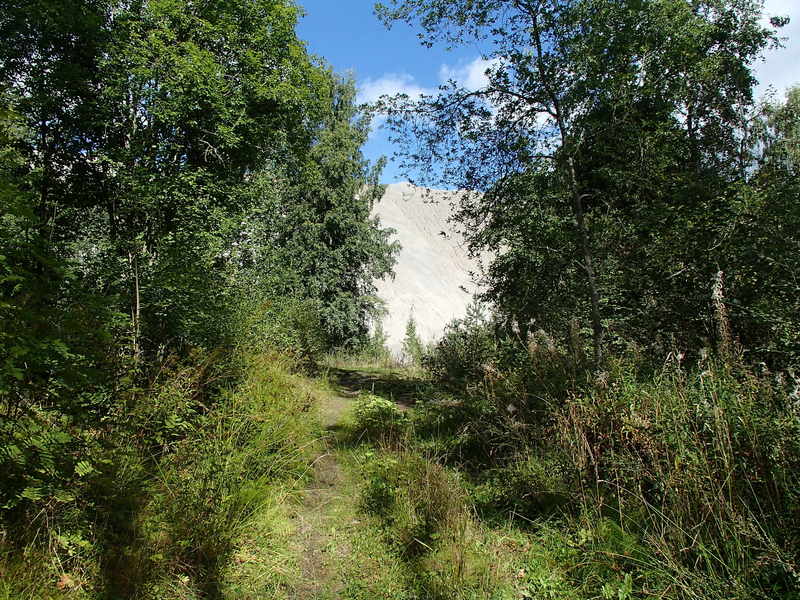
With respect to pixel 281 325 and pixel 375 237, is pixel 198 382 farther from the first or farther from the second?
pixel 375 237

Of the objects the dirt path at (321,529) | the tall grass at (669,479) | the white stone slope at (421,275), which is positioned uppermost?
the white stone slope at (421,275)

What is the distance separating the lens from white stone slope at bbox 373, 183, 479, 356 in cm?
3916

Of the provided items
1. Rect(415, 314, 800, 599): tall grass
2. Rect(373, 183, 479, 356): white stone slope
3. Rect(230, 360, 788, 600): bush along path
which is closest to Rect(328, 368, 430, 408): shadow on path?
Rect(230, 360, 788, 600): bush along path

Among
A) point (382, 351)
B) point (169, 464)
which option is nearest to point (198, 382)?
point (169, 464)

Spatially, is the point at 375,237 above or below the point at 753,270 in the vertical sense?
above

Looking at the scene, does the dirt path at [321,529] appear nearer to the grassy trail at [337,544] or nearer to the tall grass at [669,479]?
the grassy trail at [337,544]

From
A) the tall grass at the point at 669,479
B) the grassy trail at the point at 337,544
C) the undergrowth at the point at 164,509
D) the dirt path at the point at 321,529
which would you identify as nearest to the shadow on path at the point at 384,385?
the dirt path at the point at 321,529

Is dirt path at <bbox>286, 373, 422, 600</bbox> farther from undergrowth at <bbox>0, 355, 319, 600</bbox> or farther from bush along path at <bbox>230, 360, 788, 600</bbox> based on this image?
undergrowth at <bbox>0, 355, 319, 600</bbox>

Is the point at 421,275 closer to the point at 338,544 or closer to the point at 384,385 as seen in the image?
the point at 384,385

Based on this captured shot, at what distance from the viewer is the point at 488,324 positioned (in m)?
11.2

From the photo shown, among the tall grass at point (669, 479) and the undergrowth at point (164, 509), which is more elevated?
the tall grass at point (669, 479)

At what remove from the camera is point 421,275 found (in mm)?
46594

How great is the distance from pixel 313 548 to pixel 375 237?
682 inches

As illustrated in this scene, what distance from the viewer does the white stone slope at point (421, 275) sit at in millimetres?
39156
